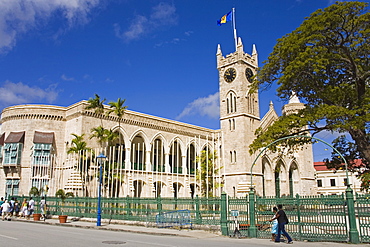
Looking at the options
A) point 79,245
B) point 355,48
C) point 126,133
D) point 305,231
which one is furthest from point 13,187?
point 355,48

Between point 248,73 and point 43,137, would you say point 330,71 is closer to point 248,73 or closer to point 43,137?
point 248,73

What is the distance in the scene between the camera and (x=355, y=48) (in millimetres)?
17672

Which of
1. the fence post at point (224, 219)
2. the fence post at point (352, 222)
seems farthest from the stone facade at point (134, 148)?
the fence post at point (352, 222)

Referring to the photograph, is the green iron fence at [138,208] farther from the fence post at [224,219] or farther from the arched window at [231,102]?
the arched window at [231,102]

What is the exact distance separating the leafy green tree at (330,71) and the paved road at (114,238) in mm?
6440

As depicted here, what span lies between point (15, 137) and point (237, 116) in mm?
21581

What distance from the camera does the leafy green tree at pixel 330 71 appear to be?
52.4ft

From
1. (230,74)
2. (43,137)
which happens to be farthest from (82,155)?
(230,74)

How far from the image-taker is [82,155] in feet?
100

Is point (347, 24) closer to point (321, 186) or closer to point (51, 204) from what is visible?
point (51, 204)

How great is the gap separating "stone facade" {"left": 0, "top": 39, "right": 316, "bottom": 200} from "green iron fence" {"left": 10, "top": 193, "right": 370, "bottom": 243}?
11.1m

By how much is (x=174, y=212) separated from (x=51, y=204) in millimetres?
12652

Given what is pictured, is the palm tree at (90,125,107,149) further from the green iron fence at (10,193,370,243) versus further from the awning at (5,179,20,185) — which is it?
the green iron fence at (10,193,370,243)

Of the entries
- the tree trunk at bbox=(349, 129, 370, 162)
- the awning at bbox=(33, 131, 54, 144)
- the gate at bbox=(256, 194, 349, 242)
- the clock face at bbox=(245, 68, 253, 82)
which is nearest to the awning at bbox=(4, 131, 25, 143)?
the awning at bbox=(33, 131, 54, 144)
